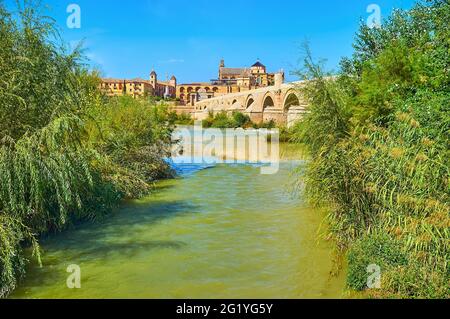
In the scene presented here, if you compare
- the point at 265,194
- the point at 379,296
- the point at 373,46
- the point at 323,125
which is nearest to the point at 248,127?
the point at 373,46

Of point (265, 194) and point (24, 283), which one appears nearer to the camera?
point (24, 283)

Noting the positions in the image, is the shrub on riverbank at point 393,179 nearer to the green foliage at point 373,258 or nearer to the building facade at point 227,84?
the green foliage at point 373,258

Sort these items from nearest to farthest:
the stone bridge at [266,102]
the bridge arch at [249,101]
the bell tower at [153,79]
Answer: the stone bridge at [266,102] → the bridge arch at [249,101] → the bell tower at [153,79]

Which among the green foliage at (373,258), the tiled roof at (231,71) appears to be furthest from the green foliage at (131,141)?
the tiled roof at (231,71)

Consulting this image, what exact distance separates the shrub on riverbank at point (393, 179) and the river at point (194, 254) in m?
0.91

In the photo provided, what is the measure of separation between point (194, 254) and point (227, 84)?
137 metres

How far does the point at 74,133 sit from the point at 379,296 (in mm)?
6624

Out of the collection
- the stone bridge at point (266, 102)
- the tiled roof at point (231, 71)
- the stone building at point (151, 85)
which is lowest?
the stone bridge at point (266, 102)

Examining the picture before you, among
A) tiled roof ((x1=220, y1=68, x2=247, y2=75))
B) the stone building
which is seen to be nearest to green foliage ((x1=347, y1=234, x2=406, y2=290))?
the stone building

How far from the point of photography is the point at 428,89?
31.3ft

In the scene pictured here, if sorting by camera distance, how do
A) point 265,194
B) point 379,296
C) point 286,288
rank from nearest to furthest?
1. point 379,296
2. point 286,288
3. point 265,194

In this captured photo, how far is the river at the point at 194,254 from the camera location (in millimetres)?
7059

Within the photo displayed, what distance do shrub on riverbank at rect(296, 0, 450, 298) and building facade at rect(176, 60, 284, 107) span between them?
111 meters

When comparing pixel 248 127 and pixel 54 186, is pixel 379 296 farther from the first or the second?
pixel 248 127
